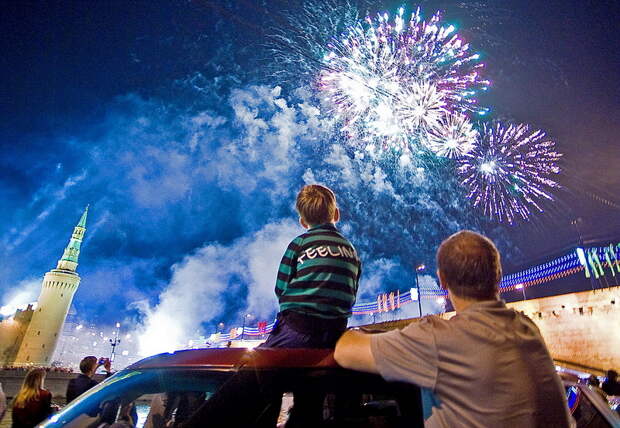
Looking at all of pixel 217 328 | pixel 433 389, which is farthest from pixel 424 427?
pixel 217 328

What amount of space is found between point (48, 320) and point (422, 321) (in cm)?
7045

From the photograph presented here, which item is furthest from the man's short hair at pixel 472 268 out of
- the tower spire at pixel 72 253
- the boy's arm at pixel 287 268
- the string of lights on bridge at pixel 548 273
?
the tower spire at pixel 72 253

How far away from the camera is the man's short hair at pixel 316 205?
3.10m

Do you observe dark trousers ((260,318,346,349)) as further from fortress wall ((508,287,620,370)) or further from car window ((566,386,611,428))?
fortress wall ((508,287,620,370))

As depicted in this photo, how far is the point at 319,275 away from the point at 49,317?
69748mm

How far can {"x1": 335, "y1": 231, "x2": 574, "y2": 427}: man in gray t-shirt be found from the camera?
171cm

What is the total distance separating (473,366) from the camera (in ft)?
5.67

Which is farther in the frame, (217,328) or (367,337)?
(217,328)

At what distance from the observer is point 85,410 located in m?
2.24

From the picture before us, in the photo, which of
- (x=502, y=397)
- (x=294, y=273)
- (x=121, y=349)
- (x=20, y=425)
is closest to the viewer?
(x=502, y=397)

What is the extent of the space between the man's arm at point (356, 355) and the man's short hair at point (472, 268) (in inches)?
26.3

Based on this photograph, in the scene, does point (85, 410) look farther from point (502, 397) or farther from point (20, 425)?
point (20, 425)

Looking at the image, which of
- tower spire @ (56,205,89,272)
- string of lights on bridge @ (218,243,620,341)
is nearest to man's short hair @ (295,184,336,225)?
string of lights on bridge @ (218,243,620,341)

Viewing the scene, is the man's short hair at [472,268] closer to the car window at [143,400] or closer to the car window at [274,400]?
the car window at [274,400]
